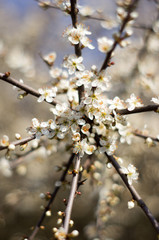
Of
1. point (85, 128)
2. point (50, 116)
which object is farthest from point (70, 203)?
point (50, 116)

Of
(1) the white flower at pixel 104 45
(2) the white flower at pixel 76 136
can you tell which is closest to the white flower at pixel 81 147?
(2) the white flower at pixel 76 136

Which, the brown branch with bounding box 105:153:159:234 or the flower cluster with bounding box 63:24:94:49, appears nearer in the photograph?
the brown branch with bounding box 105:153:159:234

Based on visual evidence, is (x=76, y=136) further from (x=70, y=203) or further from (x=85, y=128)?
(x=70, y=203)

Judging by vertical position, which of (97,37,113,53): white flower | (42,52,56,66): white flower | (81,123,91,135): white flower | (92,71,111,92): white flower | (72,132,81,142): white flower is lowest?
(72,132,81,142): white flower

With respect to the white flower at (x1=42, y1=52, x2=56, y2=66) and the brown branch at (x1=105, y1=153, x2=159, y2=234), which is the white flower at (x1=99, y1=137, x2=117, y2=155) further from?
the white flower at (x1=42, y1=52, x2=56, y2=66)

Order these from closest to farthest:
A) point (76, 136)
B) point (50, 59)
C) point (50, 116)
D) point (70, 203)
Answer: point (70, 203) < point (76, 136) < point (50, 59) < point (50, 116)

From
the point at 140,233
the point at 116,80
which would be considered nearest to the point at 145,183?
the point at 140,233

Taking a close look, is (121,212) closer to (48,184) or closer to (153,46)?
(48,184)

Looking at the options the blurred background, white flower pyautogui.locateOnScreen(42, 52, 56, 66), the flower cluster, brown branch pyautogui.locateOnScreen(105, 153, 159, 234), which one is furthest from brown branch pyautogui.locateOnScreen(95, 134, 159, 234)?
white flower pyautogui.locateOnScreen(42, 52, 56, 66)

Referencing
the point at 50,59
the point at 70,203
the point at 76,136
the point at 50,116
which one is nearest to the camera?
the point at 70,203
